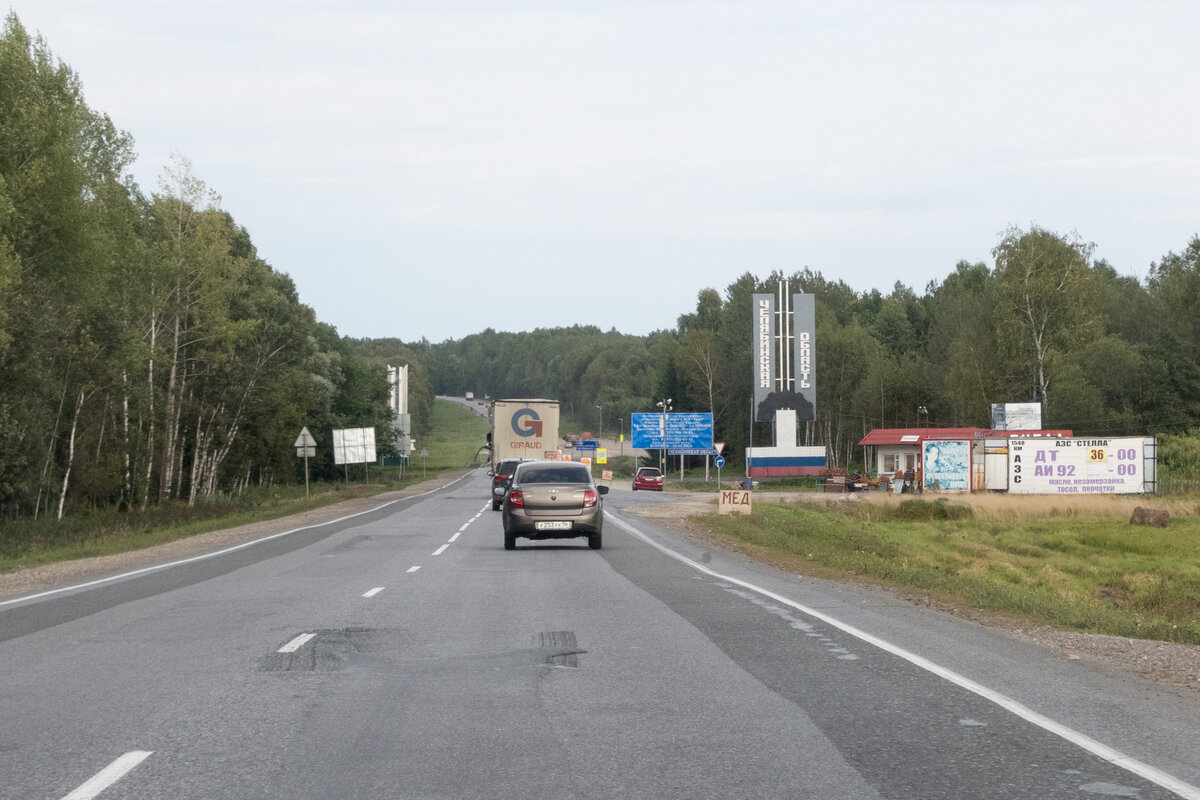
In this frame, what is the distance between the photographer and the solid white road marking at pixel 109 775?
5.66 m

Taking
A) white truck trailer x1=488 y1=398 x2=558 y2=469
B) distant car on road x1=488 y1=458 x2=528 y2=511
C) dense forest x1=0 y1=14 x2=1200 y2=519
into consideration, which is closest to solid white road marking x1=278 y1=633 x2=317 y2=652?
dense forest x1=0 y1=14 x2=1200 y2=519

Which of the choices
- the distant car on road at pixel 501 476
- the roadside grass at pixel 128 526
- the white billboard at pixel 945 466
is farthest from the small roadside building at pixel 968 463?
the roadside grass at pixel 128 526

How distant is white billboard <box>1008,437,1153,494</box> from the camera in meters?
60.4

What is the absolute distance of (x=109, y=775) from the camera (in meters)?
6.03

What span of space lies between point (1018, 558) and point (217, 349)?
37760 millimetres

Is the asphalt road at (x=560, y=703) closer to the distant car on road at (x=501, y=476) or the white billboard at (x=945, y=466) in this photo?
the distant car on road at (x=501, y=476)

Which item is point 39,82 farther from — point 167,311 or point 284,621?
point 284,621

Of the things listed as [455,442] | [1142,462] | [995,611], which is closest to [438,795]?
[995,611]

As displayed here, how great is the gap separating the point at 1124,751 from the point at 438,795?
3.60 metres

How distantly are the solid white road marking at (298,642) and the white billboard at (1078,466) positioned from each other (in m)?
54.9

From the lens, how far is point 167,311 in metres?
54.4

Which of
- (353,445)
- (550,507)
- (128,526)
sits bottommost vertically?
(128,526)

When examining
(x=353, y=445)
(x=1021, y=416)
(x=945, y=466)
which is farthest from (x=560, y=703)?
(x=353, y=445)

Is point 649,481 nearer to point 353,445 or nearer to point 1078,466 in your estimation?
point 353,445
